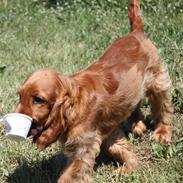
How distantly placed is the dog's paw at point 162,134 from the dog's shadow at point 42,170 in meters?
0.56

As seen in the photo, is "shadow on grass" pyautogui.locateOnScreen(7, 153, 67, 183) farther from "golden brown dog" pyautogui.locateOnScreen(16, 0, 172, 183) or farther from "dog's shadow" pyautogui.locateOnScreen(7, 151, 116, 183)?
"golden brown dog" pyautogui.locateOnScreen(16, 0, 172, 183)

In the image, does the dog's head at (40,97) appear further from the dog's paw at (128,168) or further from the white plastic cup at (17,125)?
the dog's paw at (128,168)

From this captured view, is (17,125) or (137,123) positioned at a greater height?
(17,125)

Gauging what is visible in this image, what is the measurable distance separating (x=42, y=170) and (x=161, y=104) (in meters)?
1.43

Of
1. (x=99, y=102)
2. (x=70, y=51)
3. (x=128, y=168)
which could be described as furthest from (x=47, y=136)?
(x=70, y=51)

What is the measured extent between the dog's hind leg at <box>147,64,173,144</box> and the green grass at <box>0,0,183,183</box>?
110mm

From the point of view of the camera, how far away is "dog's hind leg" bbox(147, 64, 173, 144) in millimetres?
5371

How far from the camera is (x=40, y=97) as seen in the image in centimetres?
384

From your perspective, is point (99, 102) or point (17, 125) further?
point (99, 102)

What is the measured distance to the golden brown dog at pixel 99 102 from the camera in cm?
394

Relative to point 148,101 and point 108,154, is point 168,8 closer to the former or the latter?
point 148,101

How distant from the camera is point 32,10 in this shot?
988 centimetres

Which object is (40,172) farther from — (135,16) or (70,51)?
(70,51)

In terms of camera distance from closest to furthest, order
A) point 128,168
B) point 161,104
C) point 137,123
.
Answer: point 128,168 < point 161,104 < point 137,123
